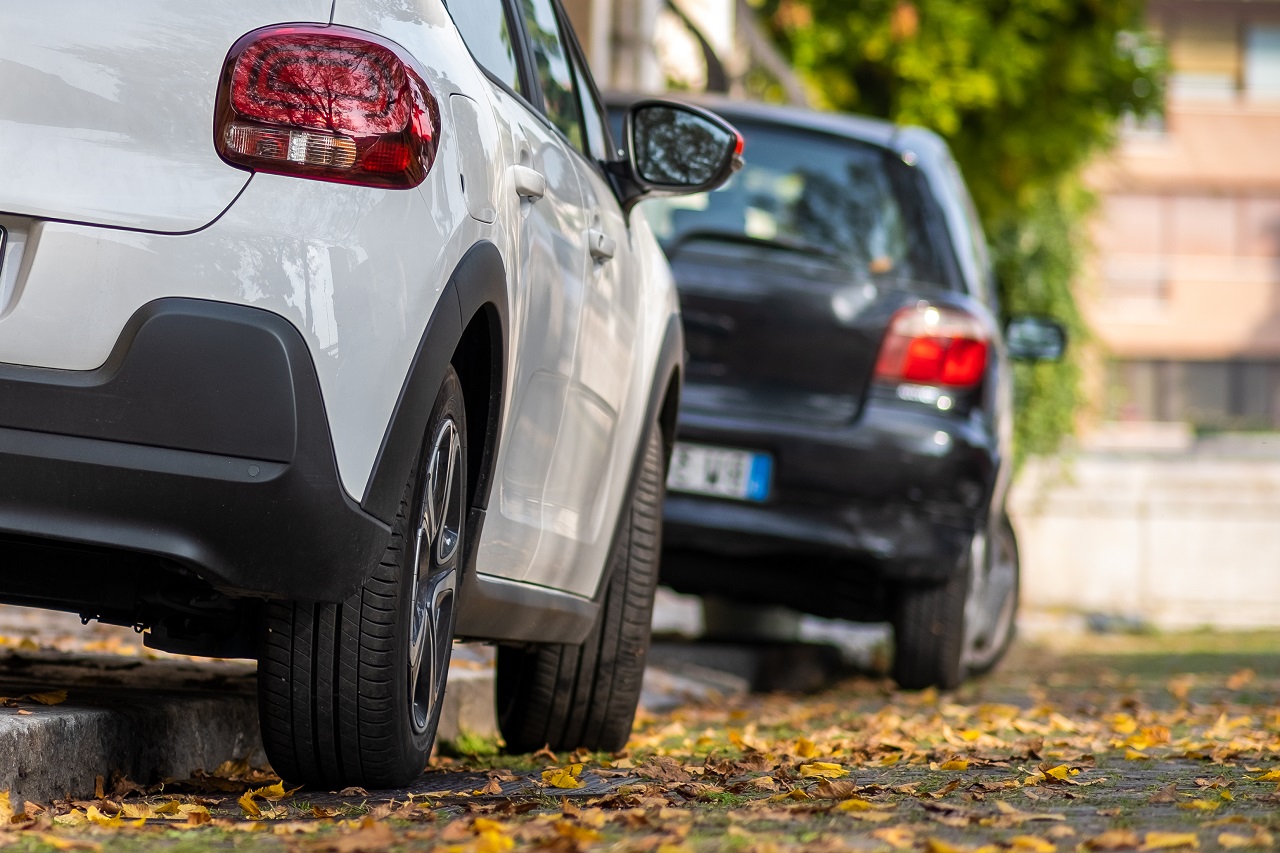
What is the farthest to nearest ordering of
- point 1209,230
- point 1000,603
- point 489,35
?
point 1209,230 < point 1000,603 < point 489,35

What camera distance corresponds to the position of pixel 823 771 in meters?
4.04

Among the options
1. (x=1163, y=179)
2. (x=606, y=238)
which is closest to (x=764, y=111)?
(x=606, y=238)

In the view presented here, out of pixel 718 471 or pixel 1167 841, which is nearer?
pixel 1167 841

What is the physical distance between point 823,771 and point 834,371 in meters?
2.94

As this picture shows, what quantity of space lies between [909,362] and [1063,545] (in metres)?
13.8

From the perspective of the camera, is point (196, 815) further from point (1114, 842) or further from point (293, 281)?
point (1114, 842)

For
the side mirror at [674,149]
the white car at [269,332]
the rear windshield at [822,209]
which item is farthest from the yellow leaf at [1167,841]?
the rear windshield at [822,209]

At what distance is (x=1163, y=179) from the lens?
1742 inches

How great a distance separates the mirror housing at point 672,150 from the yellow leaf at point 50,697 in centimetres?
173

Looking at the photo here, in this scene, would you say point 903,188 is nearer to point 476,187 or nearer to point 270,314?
point 476,187

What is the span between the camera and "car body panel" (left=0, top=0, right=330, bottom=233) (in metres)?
3.06

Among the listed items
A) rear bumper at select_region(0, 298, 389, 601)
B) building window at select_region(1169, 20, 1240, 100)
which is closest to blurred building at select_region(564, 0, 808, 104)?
rear bumper at select_region(0, 298, 389, 601)

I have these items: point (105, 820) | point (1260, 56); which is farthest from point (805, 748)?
point (1260, 56)

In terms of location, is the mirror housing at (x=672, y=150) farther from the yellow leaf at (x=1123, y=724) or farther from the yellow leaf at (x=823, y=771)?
the yellow leaf at (x=1123, y=724)
